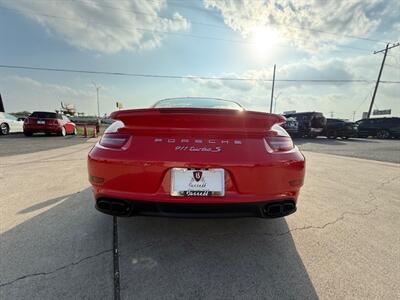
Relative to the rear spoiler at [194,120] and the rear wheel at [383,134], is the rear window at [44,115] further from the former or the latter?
the rear wheel at [383,134]

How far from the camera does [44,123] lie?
1346cm

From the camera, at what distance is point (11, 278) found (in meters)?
1.73

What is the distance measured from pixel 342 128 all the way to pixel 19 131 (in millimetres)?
20031

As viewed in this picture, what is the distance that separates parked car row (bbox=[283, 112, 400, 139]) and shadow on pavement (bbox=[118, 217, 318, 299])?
1384 cm

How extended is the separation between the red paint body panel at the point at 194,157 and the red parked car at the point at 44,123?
44.4 ft

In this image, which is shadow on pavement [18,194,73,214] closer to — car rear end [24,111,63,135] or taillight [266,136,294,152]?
taillight [266,136,294,152]

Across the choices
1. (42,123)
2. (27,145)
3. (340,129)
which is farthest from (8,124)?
(340,129)

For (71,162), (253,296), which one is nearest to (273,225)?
(253,296)

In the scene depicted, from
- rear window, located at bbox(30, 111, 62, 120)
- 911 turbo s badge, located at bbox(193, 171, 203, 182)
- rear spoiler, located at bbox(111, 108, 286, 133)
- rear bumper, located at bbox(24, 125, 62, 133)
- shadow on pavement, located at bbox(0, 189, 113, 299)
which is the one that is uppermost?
rear spoiler, located at bbox(111, 108, 286, 133)

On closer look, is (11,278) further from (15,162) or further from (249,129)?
(15,162)

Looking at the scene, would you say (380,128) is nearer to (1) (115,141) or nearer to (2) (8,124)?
(1) (115,141)

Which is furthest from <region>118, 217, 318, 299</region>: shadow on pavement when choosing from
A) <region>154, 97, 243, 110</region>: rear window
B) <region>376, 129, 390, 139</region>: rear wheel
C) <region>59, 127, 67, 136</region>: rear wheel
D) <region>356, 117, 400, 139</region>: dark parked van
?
<region>376, 129, 390, 139</region>: rear wheel

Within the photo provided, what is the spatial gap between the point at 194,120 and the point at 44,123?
14045mm

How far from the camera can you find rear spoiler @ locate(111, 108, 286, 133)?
1.98 metres
